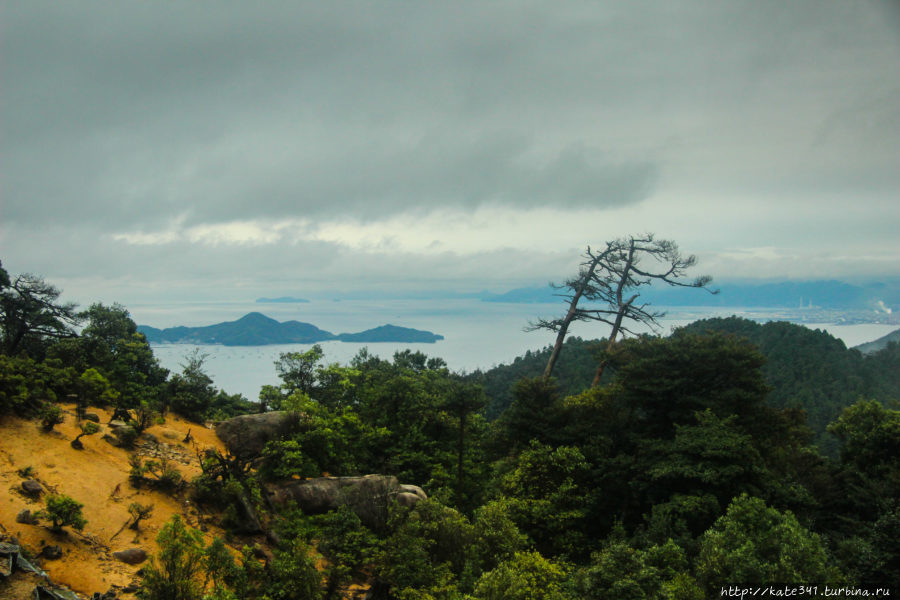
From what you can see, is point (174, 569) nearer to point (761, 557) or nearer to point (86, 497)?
point (86, 497)

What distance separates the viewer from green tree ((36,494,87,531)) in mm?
11461

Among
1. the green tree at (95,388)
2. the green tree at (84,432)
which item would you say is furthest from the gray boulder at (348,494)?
the green tree at (95,388)

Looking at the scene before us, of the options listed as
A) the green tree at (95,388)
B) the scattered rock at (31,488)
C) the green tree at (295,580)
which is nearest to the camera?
the green tree at (295,580)

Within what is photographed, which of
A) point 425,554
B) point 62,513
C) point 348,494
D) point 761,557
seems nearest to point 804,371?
point 761,557

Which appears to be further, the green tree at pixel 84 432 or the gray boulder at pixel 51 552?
the green tree at pixel 84 432

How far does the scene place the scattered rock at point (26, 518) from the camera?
11562 mm

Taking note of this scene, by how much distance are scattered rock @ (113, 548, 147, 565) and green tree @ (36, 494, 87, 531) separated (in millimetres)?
1209

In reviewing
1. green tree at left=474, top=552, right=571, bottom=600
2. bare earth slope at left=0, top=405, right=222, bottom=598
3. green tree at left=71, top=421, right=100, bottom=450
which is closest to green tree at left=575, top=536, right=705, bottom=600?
green tree at left=474, top=552, right=571, bottom=600

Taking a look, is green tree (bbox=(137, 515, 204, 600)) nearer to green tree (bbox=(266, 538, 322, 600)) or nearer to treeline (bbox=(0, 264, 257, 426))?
green tree (bbox=(266, 538, 322, 600))

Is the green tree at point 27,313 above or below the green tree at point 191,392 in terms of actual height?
above

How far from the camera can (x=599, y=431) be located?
752 inches

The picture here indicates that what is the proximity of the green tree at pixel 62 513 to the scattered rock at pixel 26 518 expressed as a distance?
125mm

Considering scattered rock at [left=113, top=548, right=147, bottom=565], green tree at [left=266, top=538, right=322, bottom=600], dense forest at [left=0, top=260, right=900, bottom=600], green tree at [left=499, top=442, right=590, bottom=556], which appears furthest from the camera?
green tree at [left=499, top=442, right=590, bottom=556]

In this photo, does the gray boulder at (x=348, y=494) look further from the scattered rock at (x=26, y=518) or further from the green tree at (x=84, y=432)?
the scattered rock at (x=26, y=518)
